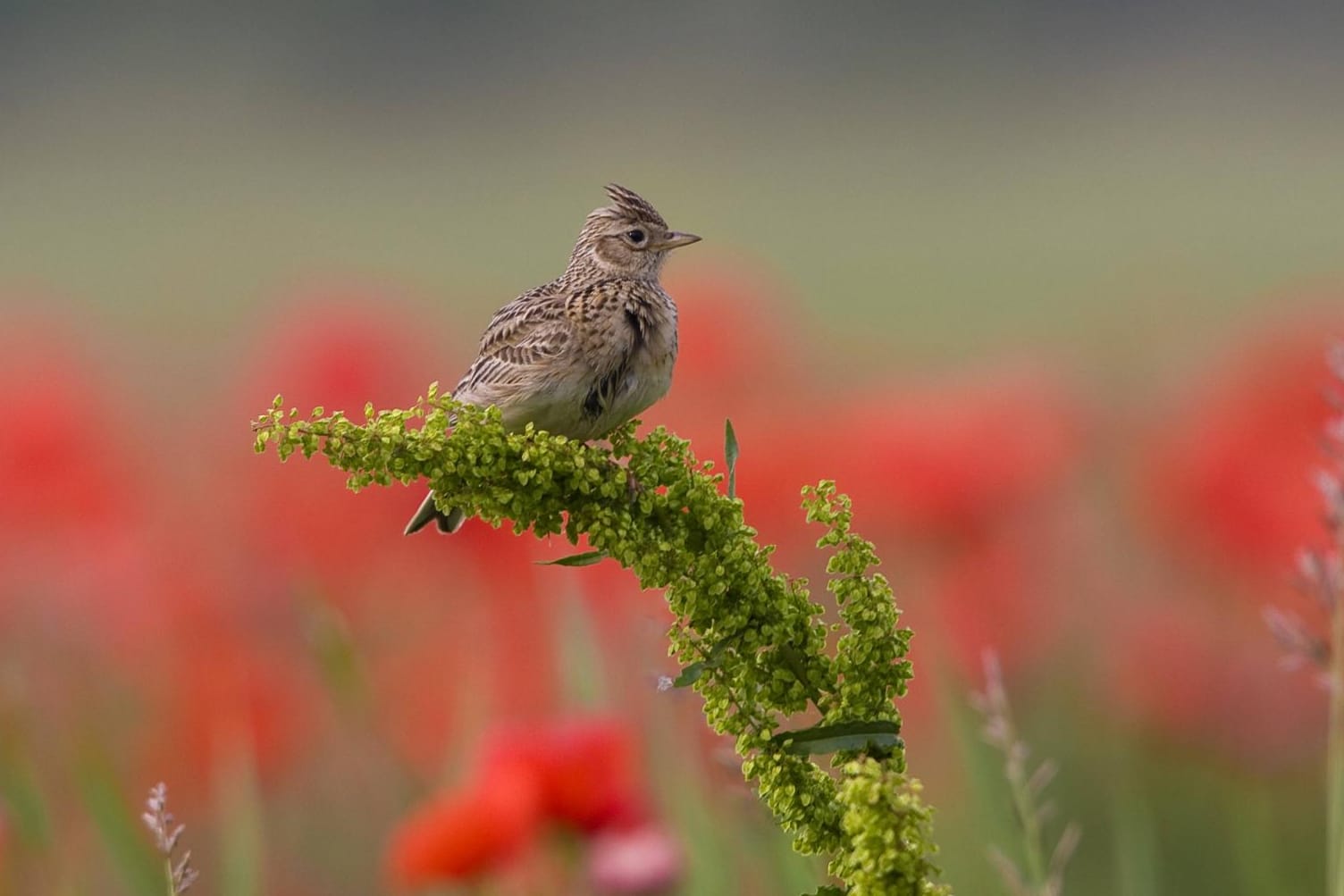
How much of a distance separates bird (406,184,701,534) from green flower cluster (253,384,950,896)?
917mm

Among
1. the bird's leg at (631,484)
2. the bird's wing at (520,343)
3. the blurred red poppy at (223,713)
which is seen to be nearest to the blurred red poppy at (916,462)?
the blurred red poppy at (223,713)

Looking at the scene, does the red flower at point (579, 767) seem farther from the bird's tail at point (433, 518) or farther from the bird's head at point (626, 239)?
the bird's head at point (626, 239)

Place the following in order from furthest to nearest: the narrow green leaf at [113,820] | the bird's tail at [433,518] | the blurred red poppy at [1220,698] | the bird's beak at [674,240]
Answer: the blurred red poppy at [1220,698] < the bird's beak at [674,240] < the narrow green leaf at [113,820] < the bird's tail at [433,518]

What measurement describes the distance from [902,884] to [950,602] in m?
4.06

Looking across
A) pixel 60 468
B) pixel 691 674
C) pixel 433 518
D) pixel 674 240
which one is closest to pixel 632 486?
pixel 691 674

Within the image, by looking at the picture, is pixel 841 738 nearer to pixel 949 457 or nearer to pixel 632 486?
pixel 632 486

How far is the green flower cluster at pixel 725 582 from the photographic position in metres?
1.67

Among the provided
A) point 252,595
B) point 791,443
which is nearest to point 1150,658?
point 791,443

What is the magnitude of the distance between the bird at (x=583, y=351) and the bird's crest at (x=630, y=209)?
102mm

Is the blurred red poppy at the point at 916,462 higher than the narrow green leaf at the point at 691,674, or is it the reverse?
the blurred red poppy at the point at 916,462

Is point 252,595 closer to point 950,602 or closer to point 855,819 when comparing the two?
point 950,602

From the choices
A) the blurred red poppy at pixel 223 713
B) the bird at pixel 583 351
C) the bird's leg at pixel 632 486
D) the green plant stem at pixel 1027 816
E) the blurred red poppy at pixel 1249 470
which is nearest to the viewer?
the bird's leg at pixel 632 486

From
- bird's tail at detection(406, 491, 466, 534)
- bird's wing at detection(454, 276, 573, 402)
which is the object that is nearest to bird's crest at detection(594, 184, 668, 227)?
bird's wing at detection(454, 276, 573, 402)

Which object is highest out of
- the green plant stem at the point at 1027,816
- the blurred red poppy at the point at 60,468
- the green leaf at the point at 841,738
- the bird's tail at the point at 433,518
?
the blurred red poppy at the point at 60,468
